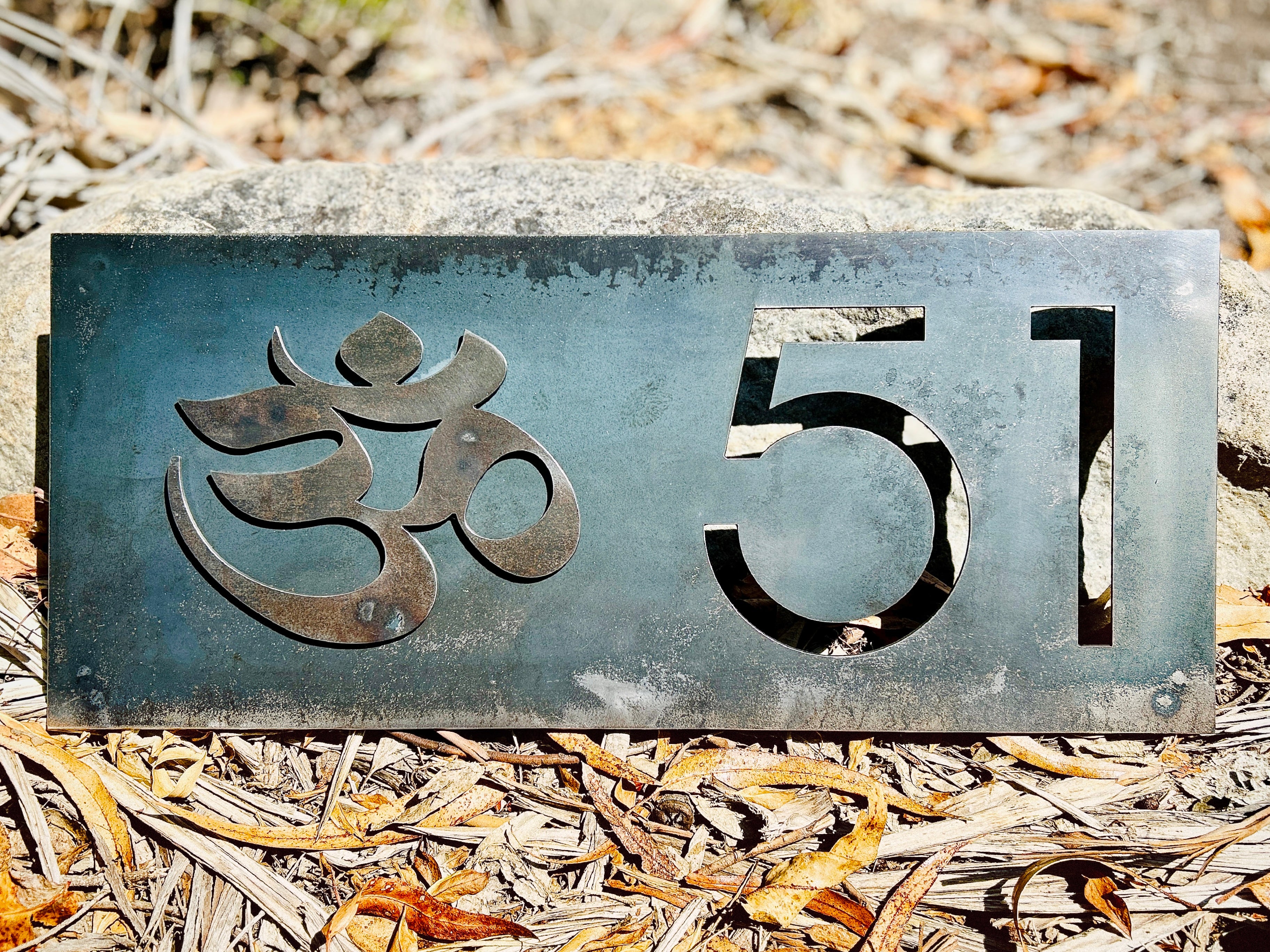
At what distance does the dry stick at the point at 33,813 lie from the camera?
1.46m

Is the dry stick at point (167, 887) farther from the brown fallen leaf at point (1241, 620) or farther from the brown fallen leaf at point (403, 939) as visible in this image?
the brown fallen leaf at point (1241, 620)

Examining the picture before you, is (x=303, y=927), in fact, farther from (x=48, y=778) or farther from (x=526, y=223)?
(x=526, y=223)

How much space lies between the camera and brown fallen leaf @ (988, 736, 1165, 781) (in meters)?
1.57

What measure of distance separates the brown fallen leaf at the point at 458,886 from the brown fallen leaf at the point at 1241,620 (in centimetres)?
152

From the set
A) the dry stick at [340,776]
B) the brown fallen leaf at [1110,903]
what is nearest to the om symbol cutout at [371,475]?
the dry stick at [340,776]

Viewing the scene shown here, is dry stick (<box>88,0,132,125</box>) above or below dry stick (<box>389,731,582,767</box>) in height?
above

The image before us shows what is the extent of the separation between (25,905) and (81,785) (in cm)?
20

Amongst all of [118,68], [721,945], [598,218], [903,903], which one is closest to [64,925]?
[721,945]

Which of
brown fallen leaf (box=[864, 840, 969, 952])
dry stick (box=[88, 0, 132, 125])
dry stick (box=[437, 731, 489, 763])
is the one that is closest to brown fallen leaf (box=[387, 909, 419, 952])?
dry stick (box=[437, 731, 489, 763])

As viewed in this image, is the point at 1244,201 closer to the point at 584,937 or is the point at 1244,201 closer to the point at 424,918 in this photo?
the point at 584,937

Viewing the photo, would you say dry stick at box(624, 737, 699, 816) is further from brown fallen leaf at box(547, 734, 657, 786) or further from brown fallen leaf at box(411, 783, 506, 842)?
brown fallen leaf at box(411, 783, 506, 842)

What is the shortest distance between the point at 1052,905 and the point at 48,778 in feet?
5.97

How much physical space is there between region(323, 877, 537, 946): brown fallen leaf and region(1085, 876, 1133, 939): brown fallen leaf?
0.95m

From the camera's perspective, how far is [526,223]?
1841mm
